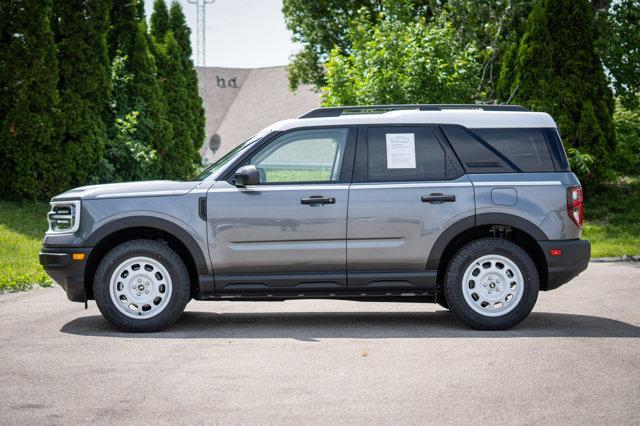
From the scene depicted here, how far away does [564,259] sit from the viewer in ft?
29.2

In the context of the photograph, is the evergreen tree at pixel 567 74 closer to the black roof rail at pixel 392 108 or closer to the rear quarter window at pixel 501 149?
the black roof rail at pixel 392 108

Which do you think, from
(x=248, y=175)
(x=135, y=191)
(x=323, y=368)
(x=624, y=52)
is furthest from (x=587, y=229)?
(x=323, y=368)

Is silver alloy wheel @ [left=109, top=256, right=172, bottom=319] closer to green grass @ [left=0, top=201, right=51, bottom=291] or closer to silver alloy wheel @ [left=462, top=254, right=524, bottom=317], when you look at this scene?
silver alloy wheel @ [left=462, top=254, right=524, bottom=317]

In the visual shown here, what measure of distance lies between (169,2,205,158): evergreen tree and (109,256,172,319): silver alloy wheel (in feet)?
83.9

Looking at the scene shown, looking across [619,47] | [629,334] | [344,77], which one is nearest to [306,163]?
[629,334]

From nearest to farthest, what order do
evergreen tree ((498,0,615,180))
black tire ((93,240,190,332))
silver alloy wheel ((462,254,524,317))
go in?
1. black tire ((93,240,190,332))
2. silver alloy wheel ((462,254,524,317))
3. evergreen tree ((498,0,615,180))

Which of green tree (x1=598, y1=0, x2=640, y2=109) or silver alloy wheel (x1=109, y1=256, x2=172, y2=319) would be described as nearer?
silver alloy wheel (x1=109, y1=256, x2=172, y2=319)

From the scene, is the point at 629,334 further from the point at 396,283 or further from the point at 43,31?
the point at 43,31

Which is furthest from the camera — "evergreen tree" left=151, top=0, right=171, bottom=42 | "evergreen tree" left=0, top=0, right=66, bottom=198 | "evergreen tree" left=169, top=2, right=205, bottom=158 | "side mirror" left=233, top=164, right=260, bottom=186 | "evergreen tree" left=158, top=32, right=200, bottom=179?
"evergreen tree" left=169, top=2, right=205, bottom=158

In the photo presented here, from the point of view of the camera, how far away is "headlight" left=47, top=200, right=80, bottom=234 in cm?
891

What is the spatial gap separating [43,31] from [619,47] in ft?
45.2

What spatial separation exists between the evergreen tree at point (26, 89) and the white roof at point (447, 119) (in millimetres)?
12243

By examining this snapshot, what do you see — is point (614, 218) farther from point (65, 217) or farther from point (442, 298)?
point (65, 217)

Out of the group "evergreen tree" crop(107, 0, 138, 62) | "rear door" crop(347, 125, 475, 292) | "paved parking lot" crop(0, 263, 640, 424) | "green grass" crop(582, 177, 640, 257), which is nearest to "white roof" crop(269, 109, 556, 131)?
"rear door" crop(347, 125, 475, 292)
